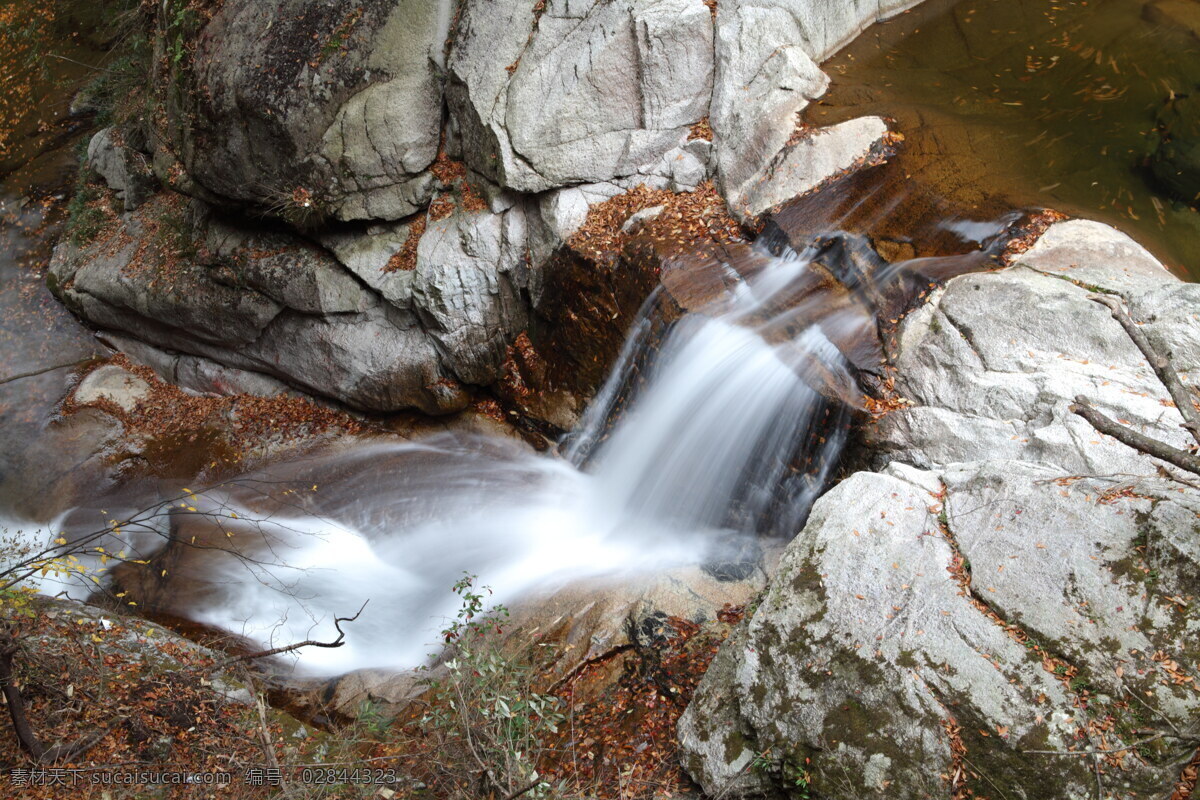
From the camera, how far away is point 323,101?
9.10 meters

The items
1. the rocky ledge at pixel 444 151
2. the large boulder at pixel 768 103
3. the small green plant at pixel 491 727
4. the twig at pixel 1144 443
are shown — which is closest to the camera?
the twig at pixel 1144 443

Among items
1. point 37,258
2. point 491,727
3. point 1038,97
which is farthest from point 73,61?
point 1038,97

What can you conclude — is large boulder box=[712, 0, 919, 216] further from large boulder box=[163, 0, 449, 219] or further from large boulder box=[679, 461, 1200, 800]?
large boulder box=[679, 461, 1200, 800]

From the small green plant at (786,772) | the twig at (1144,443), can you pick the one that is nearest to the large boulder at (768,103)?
the twig at (1144,443)

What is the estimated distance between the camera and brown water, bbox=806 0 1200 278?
7695 mm

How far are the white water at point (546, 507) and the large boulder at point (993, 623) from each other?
63.1 inches

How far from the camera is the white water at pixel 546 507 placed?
277 inches

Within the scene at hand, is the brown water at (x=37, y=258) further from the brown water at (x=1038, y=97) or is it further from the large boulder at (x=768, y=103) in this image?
the brown water at (x=1038, y=97)

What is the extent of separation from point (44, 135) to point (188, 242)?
617 centimetres

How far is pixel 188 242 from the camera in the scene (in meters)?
10.8

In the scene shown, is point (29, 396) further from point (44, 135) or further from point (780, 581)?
point (780, 581)

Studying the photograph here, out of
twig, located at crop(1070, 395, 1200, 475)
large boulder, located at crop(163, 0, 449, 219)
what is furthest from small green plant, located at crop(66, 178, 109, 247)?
twig, located at crop(1070, 395, 1200, 475)

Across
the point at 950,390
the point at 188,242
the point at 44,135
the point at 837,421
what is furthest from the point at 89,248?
the point at 950,390

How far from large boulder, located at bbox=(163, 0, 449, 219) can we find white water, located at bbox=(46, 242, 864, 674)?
137 inches
